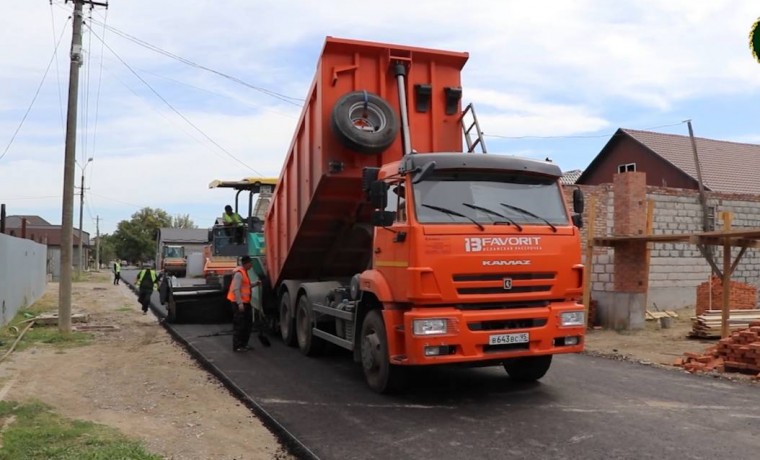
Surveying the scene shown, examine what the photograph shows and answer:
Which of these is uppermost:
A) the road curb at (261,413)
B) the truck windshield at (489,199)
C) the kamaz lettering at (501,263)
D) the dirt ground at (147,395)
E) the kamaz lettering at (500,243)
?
the truck windshield at (489,199)

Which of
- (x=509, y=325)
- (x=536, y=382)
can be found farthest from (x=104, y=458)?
(x=536, y=382)

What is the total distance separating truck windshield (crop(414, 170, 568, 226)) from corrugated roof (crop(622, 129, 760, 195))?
2257cm

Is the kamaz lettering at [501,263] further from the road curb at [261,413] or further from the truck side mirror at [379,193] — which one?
the road curb at [261,413]

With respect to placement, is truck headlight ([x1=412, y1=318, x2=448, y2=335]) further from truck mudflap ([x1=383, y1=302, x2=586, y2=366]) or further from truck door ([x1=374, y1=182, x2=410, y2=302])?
truck door ([x1=374, y1=182, x2=410, y2=302])

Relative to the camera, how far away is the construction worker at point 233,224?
13531 millimetres

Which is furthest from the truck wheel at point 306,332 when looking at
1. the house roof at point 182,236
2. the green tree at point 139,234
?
the green tree at point 139,234

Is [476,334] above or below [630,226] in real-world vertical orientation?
below

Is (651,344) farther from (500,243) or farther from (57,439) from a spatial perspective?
(57,439)

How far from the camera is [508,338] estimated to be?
6.54 m

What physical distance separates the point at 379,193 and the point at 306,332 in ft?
12.3

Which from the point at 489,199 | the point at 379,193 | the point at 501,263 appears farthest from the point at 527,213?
the point at 379,193

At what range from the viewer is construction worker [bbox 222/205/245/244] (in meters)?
13.5

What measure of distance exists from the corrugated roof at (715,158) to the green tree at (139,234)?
221ft

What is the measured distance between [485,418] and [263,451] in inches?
82.5
